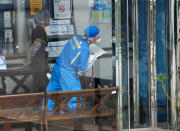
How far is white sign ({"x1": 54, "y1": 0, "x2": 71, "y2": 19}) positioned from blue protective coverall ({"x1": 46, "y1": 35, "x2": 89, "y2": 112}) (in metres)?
0.26

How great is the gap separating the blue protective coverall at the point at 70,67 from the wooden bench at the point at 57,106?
0.18 feet

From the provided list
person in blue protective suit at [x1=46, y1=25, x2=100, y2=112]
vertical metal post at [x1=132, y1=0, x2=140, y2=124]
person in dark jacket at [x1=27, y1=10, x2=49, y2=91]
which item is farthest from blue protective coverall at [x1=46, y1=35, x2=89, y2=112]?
vertical metal post at [x1=132, y1=0, x2=140, y2=124]

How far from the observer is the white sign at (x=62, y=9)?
4.27 m

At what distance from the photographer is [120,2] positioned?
4.83 metres

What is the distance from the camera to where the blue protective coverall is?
4324 mm

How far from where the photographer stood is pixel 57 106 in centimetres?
439

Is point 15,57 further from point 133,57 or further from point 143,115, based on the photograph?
point 143,115

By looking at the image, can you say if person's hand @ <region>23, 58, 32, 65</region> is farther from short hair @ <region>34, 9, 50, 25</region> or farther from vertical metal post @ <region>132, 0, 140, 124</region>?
vertical metal post @ <region>132, 0, 140, 124</region>

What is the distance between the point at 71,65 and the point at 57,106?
0.46 meters

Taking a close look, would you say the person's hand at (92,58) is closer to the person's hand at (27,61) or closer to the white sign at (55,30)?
the white sign at (55,30)

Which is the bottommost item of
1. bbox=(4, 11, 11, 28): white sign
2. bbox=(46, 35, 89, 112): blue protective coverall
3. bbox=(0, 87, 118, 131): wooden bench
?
bbox=(0, 87, 118, 131): wooden bench

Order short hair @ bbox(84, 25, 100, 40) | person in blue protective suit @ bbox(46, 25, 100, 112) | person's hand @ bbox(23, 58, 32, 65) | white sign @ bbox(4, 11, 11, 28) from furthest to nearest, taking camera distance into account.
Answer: short hair @ bbox(84, 25, 100, 40)
person in blue protective suit @ bbox(46, 25, 100, 112)
person's hand @ bbox(23, 58, 32, 65)
white sign @ bbox(4, 11, 11, 28)

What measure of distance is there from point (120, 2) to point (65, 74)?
1.14 meters

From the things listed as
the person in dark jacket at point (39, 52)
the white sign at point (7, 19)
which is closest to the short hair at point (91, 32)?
the person in dark jacket at point (39, 52)
